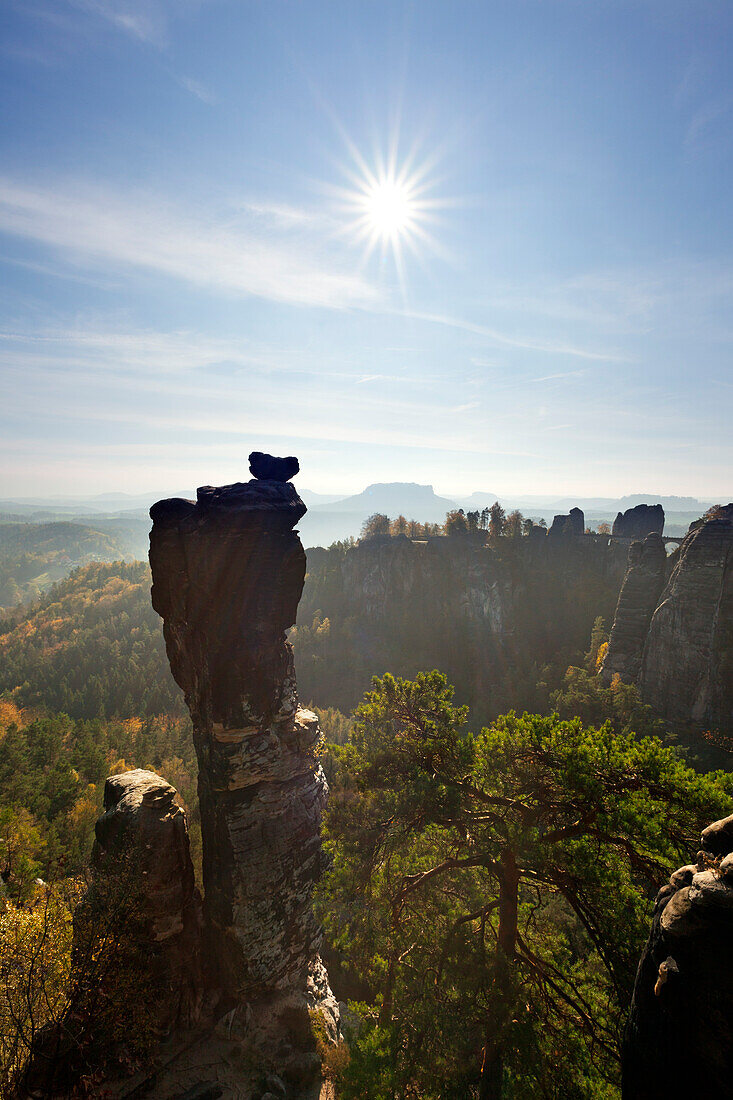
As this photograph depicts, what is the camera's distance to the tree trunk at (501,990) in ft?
26.3

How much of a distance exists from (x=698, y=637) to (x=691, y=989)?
3424cm

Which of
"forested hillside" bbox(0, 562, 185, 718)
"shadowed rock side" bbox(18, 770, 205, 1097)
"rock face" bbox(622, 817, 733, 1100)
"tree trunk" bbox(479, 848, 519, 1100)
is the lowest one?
"forested hillside" bbox(0, 562, 185, 718)

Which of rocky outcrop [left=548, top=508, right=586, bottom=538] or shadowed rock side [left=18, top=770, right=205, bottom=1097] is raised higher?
rocky outcrop [left=548, top=508, right=586, bottom=538]

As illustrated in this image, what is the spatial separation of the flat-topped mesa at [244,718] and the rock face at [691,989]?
36.6 feet

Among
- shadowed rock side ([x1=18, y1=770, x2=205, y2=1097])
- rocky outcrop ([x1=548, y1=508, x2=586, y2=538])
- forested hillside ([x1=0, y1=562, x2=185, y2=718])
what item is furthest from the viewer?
forested hillside ([x1=0, y1=562, x2=185, y2=718])

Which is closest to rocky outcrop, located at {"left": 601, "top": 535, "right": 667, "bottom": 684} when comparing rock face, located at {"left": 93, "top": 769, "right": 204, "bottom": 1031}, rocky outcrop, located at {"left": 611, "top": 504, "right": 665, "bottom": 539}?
rocky outcrop, located at {"left": 611, "top": 504, "right": 665, "bottom": 539}

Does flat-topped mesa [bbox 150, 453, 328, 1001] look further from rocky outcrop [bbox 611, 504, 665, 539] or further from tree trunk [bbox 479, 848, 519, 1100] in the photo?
rocky outcrop [bbox 611, 504, 665, 539]

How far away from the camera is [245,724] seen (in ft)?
46.2

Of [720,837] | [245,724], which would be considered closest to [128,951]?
[245,724]

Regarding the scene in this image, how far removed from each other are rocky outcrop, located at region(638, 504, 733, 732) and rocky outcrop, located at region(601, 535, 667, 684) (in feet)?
13.9

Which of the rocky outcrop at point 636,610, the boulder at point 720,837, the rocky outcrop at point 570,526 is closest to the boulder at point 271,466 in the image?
the boulder at point 720,837

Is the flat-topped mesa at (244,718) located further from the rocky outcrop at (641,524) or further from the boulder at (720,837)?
the rocky outcrop at (641,524)

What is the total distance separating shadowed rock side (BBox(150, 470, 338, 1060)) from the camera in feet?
45.9

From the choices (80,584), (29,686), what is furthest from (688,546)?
(80,584)
